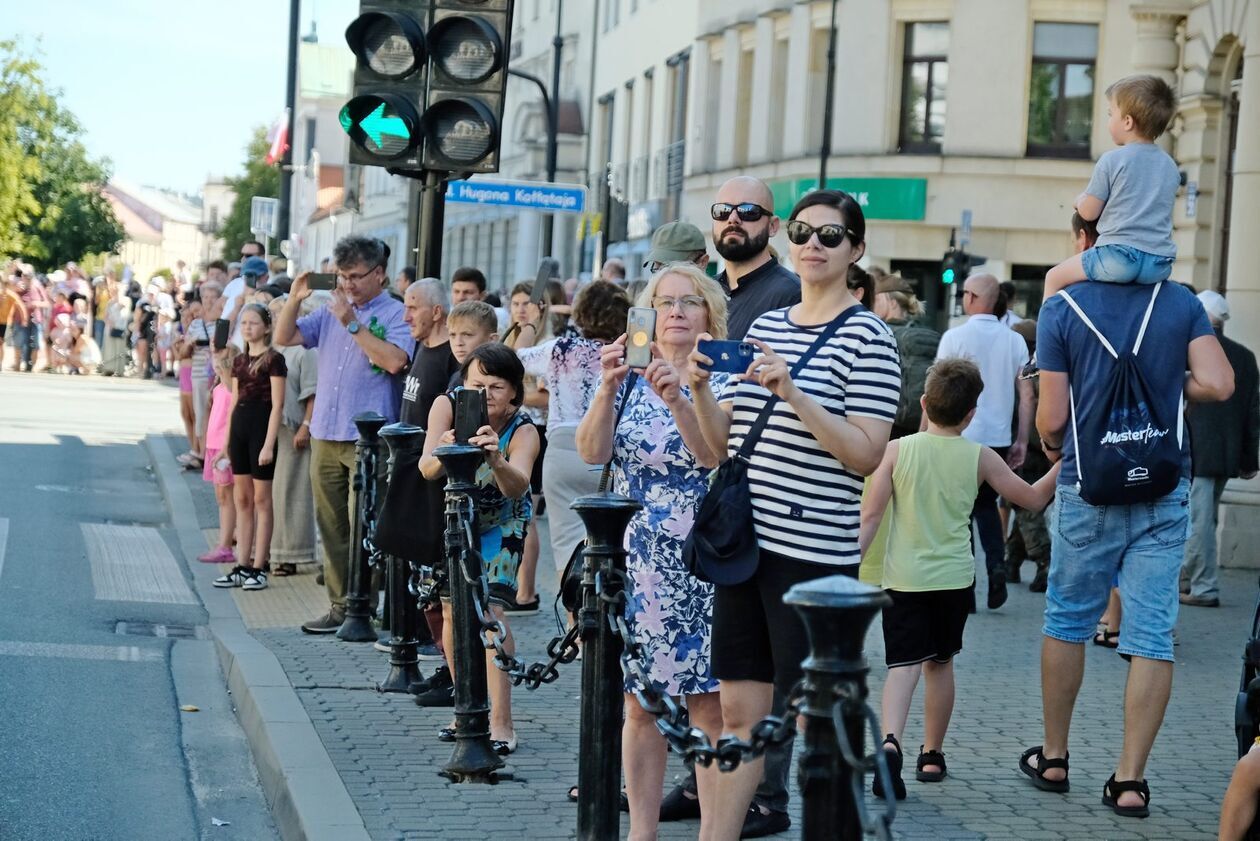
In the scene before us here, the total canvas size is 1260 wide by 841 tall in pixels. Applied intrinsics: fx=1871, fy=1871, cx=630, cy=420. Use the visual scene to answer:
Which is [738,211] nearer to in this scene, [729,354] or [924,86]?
[729,354]

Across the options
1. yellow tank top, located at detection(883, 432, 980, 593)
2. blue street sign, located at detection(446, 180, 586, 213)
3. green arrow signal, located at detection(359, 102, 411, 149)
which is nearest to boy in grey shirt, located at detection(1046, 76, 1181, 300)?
yellow tank top, located at detection(883, 432, 980, 593)

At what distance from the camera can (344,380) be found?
10359 mm

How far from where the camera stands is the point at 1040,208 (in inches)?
1276

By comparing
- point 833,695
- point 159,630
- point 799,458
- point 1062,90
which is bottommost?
point 159,630

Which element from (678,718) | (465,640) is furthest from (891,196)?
(678,718)

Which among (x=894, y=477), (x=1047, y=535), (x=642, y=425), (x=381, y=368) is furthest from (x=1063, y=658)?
(x=1047, y=535)

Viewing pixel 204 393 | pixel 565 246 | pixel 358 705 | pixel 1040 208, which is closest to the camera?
pixel 358 705

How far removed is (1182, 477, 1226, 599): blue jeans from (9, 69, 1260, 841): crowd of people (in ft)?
5.43

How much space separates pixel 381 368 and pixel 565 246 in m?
42.3

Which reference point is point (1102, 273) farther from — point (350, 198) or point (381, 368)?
point (350, 198)

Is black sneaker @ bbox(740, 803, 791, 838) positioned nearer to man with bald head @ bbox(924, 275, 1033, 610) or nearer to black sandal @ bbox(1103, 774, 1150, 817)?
black sandal @ bbox(1103, 774, 1150, 817)

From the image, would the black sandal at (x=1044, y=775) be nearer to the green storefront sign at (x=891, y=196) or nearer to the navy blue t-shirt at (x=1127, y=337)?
the navy blue t-shirt at (x=1127, y=337)

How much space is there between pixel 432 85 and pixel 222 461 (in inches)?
168

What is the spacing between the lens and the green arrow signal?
947 centimetres
